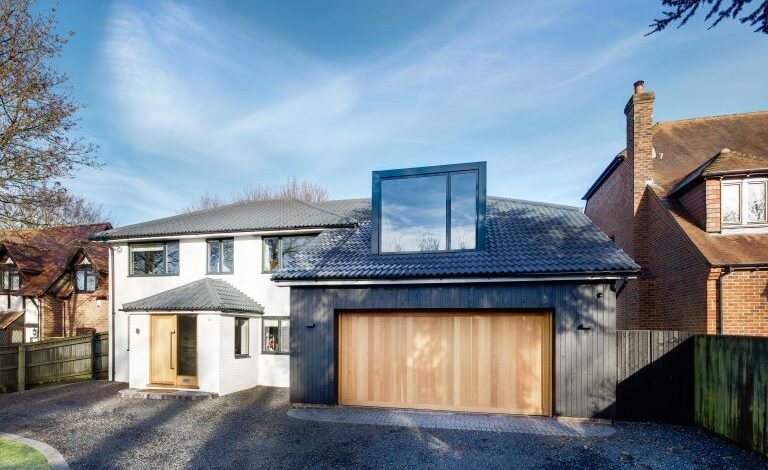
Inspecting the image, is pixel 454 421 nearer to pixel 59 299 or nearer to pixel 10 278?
pixel 59 299

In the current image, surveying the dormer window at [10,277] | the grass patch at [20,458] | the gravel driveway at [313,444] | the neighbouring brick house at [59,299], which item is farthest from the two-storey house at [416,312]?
the dormer window at [10,277]

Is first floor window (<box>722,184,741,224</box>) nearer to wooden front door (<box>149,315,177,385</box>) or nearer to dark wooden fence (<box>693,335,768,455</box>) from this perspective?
dark wooden fence (<box>693,335,768,455</box>)

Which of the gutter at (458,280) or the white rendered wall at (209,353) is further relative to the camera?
the white rendered wall at (209,353)

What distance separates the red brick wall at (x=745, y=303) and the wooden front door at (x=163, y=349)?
13370mm

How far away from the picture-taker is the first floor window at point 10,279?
773 inches

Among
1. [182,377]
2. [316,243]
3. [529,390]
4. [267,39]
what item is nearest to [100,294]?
[182,377]

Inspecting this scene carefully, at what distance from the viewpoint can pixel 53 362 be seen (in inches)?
522

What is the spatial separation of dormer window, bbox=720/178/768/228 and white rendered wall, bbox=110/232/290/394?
11.6 metres

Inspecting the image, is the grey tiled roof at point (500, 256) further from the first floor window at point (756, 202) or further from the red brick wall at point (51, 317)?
the red brick wall at point (51, 317)

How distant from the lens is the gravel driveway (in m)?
6.28

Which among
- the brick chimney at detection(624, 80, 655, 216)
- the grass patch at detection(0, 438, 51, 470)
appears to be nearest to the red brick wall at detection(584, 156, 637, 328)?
the brick chimney at detection(624, 80, 655, 216)

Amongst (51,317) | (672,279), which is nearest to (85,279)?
(51,317)

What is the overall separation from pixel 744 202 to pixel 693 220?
1054mm

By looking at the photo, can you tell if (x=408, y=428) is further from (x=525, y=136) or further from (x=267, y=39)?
(x=525, y=136)
